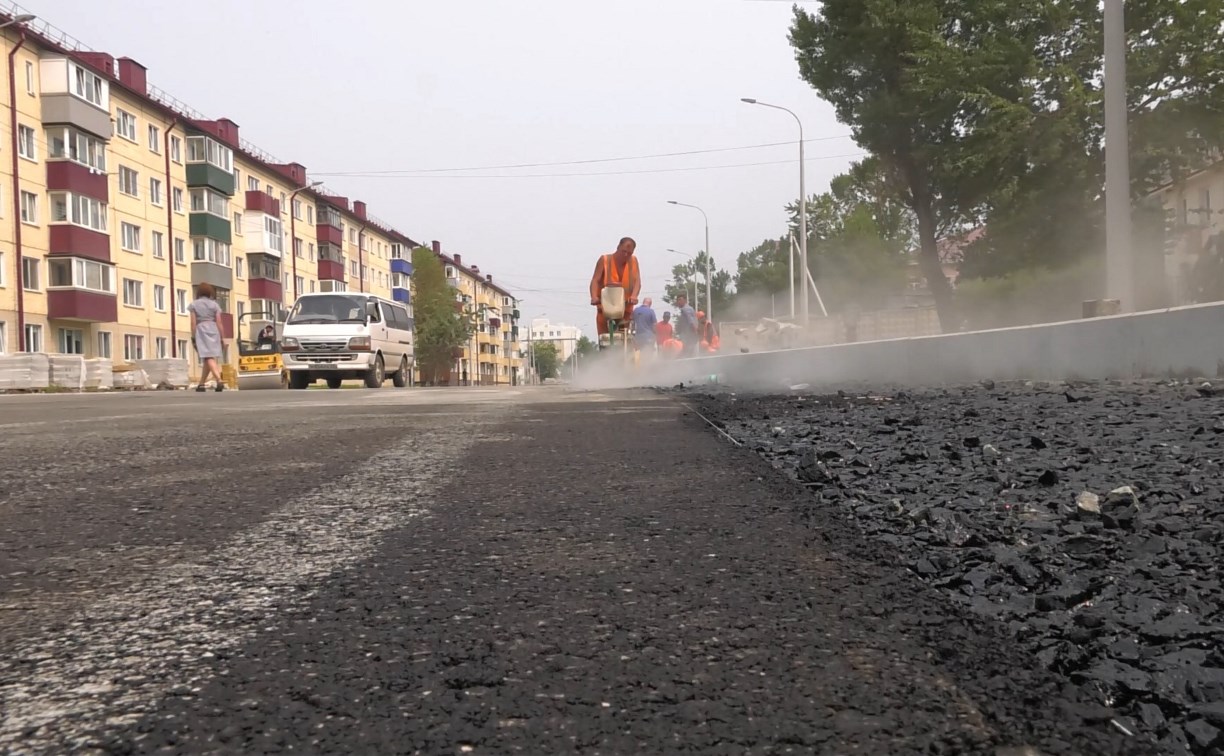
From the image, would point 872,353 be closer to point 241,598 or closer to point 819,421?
point 819,421

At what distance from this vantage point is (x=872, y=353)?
12008 mm

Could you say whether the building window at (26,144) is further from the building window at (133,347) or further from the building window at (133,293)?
the building window at (133,347)

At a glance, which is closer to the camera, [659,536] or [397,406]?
[659,536]

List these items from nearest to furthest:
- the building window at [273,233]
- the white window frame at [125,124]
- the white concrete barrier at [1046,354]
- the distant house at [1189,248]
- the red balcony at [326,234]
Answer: the white concrete barrier at [1046,354]
the distant house at [1189,248]
the white window frame at [125,124]
the building window at [273,233]
the red balcony at [326,234]

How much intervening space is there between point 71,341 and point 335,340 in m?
23.3

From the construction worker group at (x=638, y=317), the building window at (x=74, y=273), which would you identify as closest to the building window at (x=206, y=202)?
the building window at (x=74, y=273)

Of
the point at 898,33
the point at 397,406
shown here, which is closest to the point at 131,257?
the point at 898,33

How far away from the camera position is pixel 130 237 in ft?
142

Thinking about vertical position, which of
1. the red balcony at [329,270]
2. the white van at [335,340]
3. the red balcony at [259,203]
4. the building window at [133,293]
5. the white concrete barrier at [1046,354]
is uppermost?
the red balcony at [259,203]

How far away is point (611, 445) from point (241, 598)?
117 inches

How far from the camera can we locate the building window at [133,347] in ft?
138

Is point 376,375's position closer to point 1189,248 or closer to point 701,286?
point 1189,248

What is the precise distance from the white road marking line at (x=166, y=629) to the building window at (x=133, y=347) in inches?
1741

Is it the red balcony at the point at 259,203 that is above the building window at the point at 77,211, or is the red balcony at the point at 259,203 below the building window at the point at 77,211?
above
